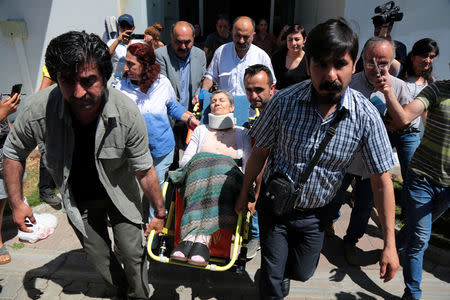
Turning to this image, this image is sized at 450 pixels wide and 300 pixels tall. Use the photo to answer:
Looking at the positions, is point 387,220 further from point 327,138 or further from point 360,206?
point 360,206

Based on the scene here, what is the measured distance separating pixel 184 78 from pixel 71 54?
8.45 ft

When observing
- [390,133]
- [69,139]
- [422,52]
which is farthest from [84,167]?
[422,52]

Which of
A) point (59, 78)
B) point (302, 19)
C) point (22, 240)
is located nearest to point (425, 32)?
point (302, 19)

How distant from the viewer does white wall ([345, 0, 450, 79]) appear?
564 cm

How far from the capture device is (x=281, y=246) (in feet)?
7.18

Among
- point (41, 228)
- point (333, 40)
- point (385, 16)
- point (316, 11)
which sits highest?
point (316, 11)

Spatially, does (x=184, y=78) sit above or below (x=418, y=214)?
above

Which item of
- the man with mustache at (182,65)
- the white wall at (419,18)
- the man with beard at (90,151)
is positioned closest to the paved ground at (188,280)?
the man with beard at (90,151)

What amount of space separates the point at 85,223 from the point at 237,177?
120cm

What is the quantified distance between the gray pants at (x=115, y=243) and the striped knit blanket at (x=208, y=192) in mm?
386

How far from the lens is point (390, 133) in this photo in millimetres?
3301

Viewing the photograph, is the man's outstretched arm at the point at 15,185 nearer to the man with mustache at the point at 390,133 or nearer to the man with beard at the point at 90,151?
the man with beard at the point at 90,151

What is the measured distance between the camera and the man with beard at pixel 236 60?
4.08 metres

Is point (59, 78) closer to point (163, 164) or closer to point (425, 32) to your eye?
point (163, 164)
